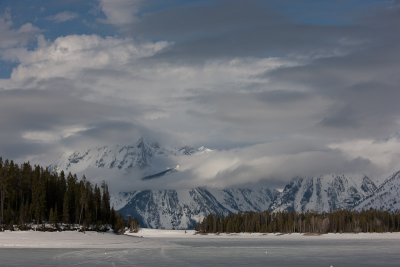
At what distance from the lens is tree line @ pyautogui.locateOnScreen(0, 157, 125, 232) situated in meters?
168

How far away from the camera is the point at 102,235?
170m

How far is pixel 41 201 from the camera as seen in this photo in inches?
6796

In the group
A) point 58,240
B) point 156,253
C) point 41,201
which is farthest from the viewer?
point 41,201

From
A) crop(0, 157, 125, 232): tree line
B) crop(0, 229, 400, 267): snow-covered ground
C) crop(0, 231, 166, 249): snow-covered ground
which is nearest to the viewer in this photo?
crop(0, 229, 400, 267): snow-covered ground

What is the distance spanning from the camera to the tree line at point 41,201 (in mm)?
167800

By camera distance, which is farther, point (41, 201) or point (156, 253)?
point (41, 201)

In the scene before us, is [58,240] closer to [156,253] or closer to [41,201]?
[41,201]

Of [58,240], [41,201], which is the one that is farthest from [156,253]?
[41,201]

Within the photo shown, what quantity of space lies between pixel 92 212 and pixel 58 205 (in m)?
11.0

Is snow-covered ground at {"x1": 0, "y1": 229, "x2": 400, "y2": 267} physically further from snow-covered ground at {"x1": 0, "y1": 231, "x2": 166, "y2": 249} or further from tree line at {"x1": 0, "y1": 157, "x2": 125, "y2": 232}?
tree line at {"x1": 0, "y1": 157, "x2": 125, "y2": 232}

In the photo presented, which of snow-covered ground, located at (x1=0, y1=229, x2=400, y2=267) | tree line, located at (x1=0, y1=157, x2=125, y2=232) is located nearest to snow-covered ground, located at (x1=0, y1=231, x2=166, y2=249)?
snow-covered ground, located at (x1=0, y1=229, x2=400, y2=267)

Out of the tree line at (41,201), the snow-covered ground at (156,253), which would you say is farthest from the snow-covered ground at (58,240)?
the tree line at (41,201)

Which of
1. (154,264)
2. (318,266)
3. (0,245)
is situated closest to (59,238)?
(0,245)

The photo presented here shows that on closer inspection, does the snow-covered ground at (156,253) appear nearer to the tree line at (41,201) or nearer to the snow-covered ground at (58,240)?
the snow-covered ground at (58,240)
